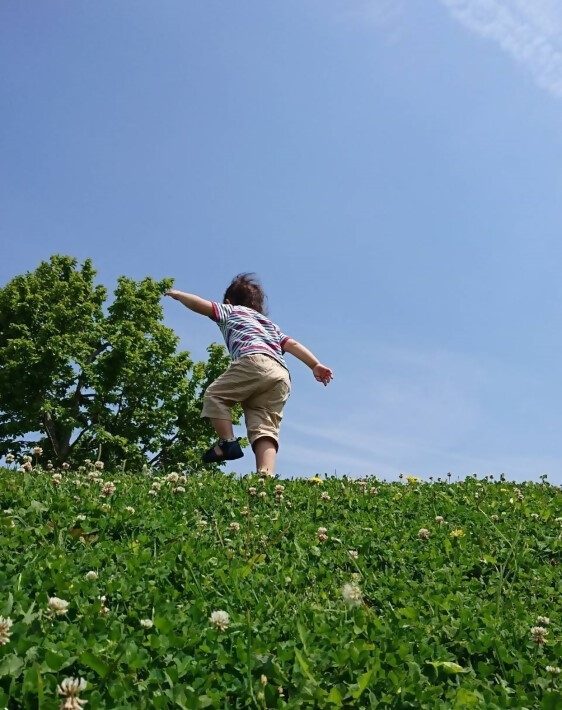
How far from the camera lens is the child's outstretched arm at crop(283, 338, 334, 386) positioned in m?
10.3

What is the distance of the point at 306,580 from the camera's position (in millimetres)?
4566

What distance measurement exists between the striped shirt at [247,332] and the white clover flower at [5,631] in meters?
6.76

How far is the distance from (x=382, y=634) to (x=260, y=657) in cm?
80

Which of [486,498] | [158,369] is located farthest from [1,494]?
[158,369]

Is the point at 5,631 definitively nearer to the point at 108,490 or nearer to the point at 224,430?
the point at 108,490

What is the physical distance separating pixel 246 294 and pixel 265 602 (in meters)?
7.53

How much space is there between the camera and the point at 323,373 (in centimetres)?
1029

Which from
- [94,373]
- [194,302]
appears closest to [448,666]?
[194,302]

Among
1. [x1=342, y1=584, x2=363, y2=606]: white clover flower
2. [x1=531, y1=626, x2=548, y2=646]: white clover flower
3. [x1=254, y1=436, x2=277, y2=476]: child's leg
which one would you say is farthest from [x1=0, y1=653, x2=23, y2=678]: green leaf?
[x1=254, y1=436, x2=277, y2=476]: child's leg

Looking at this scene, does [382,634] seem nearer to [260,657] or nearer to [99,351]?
[260,657]

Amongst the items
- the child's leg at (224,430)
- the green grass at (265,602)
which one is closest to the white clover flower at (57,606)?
the green grass at (265,602)

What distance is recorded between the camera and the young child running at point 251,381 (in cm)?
934

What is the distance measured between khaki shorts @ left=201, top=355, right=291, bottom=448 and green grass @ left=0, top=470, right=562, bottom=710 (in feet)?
8.25

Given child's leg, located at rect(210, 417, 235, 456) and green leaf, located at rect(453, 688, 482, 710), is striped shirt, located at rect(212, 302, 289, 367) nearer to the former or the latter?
child's leg, located at rect(210, 417, 235, 456)
